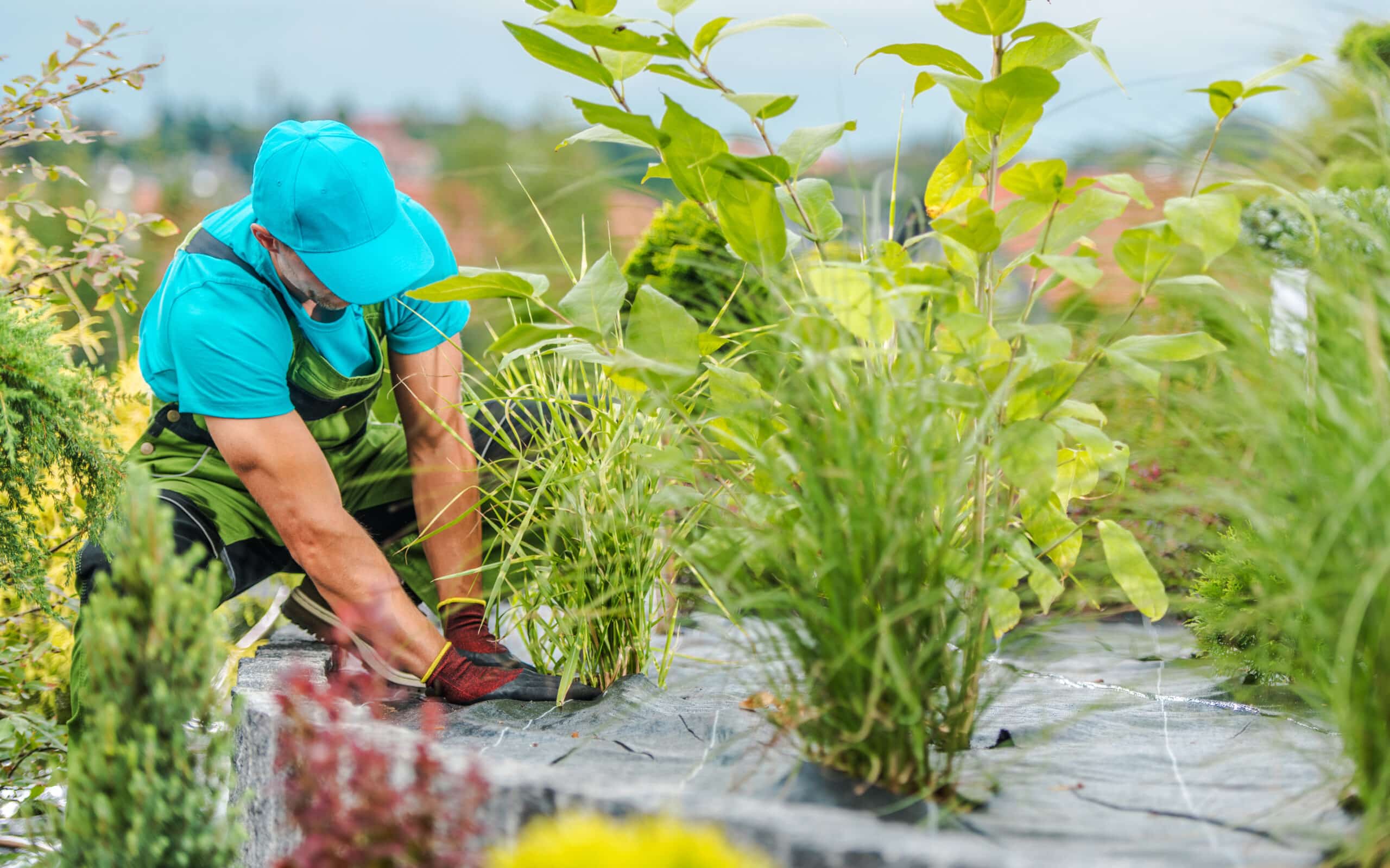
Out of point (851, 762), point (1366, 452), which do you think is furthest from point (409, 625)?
point (1366, 452)

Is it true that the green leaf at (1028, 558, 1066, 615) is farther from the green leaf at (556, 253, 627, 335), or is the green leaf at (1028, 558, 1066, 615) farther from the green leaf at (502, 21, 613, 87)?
the green leaf at (502, 21, 613, 87)

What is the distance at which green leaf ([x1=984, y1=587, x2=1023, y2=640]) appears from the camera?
1300mm

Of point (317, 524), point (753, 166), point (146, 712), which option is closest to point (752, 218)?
point (753, 166)

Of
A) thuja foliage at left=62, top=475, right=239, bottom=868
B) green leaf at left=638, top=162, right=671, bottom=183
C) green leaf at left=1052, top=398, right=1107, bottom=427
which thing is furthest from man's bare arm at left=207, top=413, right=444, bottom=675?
green leaf at left=1052, top=398, right=1107, bottom=427

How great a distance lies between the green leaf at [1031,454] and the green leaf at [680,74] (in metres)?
0.68

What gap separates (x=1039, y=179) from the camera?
1.43 meters

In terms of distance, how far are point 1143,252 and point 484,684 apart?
1485mm

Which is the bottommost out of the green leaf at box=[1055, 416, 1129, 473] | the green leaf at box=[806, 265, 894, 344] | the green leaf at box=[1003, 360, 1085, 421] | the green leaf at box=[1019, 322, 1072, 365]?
the green leaf at box=[1055, 416, 1129, 473]

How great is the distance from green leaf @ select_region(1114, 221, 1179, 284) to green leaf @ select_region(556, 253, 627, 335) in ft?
2.46

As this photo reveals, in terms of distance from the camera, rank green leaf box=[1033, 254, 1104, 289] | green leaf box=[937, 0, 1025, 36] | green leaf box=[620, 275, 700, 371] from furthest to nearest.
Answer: green leaf box=[620, 275, 700, 371] → green leaf box=[937, 0, 1025, 36] → green leaf box=[1033, 254, 1104, 289]

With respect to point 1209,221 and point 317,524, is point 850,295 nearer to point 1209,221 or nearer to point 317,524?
point 1209,221

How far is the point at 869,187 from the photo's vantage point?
6.39 feet

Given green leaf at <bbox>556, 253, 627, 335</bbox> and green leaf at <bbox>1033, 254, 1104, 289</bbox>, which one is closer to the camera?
green leaf at <bbox>1033, 254, 1104, 289</bbox>

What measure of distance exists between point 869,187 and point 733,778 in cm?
118
